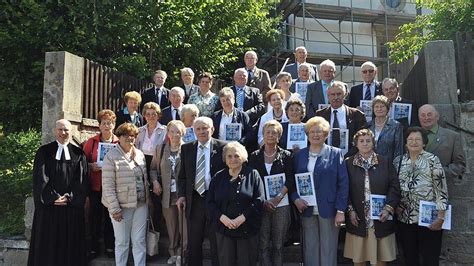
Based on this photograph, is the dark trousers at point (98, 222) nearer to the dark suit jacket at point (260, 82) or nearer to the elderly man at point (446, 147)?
the dark suit jacket at point (260, 82)

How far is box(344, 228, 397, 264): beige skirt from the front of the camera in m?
5.09

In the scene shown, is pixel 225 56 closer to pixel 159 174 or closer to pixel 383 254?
pixel 159 174

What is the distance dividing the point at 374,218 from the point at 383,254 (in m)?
0.42

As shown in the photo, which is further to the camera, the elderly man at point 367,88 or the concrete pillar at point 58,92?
the elderly man at point 367,88

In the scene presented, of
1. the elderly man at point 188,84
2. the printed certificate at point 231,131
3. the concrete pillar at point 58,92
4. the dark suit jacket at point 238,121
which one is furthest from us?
the elderly man at point 188,84

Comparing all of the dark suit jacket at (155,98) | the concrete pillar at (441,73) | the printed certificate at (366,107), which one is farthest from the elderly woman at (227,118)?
the concrete pillar at (441,73)

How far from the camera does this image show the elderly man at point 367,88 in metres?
7.20

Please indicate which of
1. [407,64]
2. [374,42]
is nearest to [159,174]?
[407,64]

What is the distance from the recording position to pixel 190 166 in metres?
5.68

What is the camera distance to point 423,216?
5094 millimetres

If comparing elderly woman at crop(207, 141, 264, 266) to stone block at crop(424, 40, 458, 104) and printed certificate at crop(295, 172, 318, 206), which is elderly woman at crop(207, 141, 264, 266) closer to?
printed certificate at crop(295, 172, 318, 206)

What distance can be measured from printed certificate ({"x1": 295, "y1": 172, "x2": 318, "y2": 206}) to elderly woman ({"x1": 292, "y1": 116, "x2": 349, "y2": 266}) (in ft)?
0.13

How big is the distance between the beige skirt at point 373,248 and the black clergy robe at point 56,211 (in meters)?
3.53

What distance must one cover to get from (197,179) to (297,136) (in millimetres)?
1432
